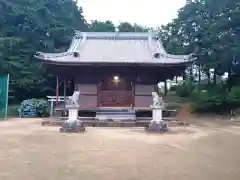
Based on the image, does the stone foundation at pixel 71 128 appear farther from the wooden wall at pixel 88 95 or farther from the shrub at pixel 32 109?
the shrub at pixel 32 109

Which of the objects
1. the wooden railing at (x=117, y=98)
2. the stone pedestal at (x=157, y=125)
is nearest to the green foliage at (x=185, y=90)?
the wooden railing at (x=117, y=98)

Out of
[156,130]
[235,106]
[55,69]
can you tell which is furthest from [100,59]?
[235,106]

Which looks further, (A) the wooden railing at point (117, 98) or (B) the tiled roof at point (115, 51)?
(A) the wooden railing at point (117, 98)

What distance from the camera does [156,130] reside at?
1259 centimetres

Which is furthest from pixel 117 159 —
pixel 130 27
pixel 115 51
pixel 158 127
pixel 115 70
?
pixel 130 27

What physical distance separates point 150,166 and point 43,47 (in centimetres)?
2256

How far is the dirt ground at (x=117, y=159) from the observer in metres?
5.36

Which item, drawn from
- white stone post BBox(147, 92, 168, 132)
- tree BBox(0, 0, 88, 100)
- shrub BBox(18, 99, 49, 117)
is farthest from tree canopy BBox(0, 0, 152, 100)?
white stone post BBox(147, 92, 168, 132)

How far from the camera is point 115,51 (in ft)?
62.7

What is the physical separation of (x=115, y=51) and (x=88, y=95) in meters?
3.23

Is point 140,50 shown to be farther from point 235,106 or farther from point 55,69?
point 235,106

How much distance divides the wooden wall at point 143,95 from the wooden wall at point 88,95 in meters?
2.35

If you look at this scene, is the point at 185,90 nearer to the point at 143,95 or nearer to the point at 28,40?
the point at 143,95

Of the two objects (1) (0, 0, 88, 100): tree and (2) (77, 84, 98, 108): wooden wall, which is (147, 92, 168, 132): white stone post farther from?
(1) (0, 0, 88, 100): tree
